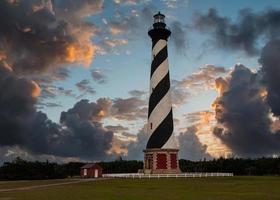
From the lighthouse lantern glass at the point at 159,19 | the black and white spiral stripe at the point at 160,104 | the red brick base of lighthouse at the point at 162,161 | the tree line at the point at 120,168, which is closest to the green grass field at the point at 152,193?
the red brick base of lighthouse at the point at 162,161

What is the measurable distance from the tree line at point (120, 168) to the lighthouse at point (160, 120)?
644 inches

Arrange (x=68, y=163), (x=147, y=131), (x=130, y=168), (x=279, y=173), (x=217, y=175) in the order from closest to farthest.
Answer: (x=217, y=175) → (x=147, y=131) → (x=279, y=173) → (x=130, y=168) → (x=68, y=163)

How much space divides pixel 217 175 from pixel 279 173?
881 inches

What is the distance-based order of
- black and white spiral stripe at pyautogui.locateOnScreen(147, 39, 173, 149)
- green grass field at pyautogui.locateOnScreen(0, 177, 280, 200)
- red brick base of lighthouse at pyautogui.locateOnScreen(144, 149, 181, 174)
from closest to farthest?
green grass field at pyautogui.locateOnScreen(0, 177, 280, 200) → red brick base of lighthouse at pyautogui.locateOnScreen(144, 149, 181, 174) → black and white spiral stripe at pyautogui.locateOnScreen(147, 39, 173, 149)

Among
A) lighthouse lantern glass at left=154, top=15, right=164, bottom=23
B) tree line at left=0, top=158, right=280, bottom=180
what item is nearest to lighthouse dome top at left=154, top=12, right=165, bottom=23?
lighthouse lantern glass at left=154, top=15, right=164, bottom=23

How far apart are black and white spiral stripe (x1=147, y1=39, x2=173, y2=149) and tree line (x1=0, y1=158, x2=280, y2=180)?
17.4 meters

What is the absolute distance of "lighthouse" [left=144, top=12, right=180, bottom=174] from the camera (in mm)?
51750

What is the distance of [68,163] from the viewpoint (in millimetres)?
82375

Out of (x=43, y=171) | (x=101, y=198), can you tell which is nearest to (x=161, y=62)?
(x=43, y=171)

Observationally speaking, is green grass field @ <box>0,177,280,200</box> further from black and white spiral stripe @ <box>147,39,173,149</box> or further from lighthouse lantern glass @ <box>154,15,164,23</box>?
lighthouse lantern glass @ <box>154,15,164,23</box>

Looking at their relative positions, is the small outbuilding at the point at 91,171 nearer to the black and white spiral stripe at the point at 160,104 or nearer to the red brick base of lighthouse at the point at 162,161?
the red brick base of lighthouse at the point at 162,161

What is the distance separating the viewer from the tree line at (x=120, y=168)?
56344mm

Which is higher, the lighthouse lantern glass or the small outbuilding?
the lighthouse lantern glass

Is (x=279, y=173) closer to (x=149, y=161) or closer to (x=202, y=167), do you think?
(x=202, y=167)
